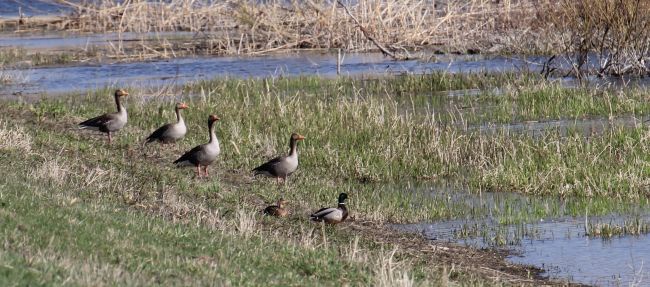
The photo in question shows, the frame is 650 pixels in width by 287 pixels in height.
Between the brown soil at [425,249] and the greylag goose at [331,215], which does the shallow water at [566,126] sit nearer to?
the brown soil at [425,249]

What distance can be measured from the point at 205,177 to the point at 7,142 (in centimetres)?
253

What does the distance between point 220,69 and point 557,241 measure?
18918 millimetres

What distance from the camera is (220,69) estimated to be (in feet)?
97.9

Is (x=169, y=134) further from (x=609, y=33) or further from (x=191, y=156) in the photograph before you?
(x=609, y=33)

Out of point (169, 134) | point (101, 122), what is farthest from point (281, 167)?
point (101, 122)

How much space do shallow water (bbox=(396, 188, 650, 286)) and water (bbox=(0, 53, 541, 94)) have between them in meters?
12.5

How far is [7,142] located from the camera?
14.2 m

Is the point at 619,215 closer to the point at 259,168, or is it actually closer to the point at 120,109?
the point at 259,168

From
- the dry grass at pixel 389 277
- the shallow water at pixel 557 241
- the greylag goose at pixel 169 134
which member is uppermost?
the dry grass at pixel 389 277

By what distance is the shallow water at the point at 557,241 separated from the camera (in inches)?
419

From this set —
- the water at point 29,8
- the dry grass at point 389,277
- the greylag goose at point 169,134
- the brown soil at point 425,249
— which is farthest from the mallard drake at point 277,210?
the water at point 29,8

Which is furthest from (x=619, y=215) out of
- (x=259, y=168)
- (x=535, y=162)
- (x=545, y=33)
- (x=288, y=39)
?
(x=288, y=39)

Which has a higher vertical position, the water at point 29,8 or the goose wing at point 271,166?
the goose wing at point 271,166

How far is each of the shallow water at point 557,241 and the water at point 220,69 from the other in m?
12.5
